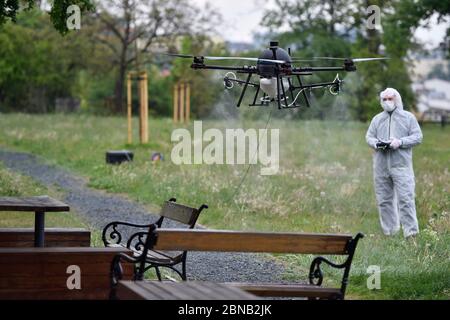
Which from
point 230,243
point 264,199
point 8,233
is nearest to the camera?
point 230,243

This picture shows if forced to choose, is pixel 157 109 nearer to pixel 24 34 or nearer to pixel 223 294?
pixel 24 34

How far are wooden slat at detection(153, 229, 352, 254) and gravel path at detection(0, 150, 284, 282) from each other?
3.18 metres

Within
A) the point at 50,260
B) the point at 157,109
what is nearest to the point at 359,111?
the point at 157,109

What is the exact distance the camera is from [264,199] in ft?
54.8

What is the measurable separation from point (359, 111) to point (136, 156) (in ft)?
117

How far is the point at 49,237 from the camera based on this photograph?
33.7ft

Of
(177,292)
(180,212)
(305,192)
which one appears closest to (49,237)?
(180,212)

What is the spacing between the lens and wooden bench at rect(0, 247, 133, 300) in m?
8.46

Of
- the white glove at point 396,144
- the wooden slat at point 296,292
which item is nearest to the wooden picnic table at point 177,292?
Answer: the wooden slat at point 296,292

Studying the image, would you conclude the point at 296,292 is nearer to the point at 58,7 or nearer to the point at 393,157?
the point at 393,157

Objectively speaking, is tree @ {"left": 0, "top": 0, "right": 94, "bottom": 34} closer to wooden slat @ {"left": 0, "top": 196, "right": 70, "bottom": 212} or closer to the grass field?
the grass field

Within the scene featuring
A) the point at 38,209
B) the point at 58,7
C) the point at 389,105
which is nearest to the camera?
the point at 38,209

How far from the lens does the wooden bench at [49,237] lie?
33.4 feet

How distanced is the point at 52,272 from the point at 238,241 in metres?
1.85
